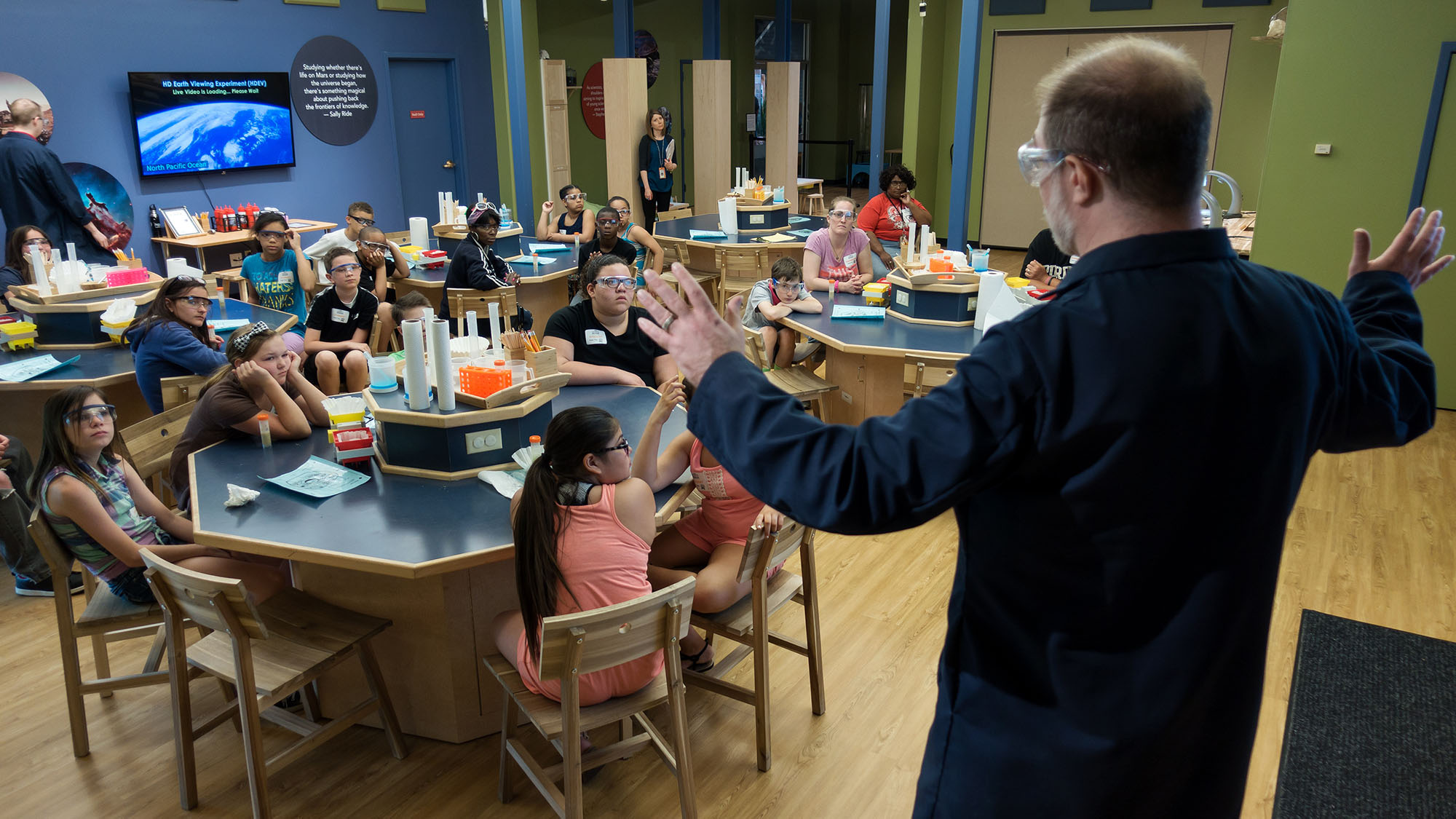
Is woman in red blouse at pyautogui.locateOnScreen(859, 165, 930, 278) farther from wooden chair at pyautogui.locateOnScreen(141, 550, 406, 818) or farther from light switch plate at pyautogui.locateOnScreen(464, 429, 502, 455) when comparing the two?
wooden chair at pyautogui.locateOnScreen(141, 550, 406, 818)

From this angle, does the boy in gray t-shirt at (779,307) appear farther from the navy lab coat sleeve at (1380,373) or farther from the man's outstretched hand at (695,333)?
the man's outstretched hand at (695,333)

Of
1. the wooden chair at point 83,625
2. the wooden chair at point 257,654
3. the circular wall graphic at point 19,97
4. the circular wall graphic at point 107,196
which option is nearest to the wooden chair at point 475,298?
the wooden chair at point 83,625

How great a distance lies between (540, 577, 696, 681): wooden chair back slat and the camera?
87.7 inches

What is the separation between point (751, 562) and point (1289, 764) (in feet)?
6.20

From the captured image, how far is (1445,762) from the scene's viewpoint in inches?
122

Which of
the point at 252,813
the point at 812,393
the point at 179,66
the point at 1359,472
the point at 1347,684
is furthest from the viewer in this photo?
the point at 179,66

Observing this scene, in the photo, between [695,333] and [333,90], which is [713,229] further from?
[695,333]

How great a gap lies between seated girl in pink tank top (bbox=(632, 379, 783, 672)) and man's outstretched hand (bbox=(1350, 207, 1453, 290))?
175 centimetres

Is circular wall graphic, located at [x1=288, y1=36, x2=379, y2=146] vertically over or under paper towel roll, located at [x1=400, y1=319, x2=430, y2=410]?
over

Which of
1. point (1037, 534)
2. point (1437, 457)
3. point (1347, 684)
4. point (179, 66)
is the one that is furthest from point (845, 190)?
point (1037, 534)

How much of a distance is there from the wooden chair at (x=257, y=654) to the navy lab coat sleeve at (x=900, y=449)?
197cm

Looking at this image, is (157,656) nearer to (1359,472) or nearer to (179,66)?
(1359,472)

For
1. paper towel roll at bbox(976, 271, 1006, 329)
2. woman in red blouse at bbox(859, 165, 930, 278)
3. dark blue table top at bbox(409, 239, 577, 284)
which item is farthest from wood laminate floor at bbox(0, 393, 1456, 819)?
woman in red blouse at bbox(859, 165, 930, 278)

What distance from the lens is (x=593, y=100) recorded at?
1344cm
